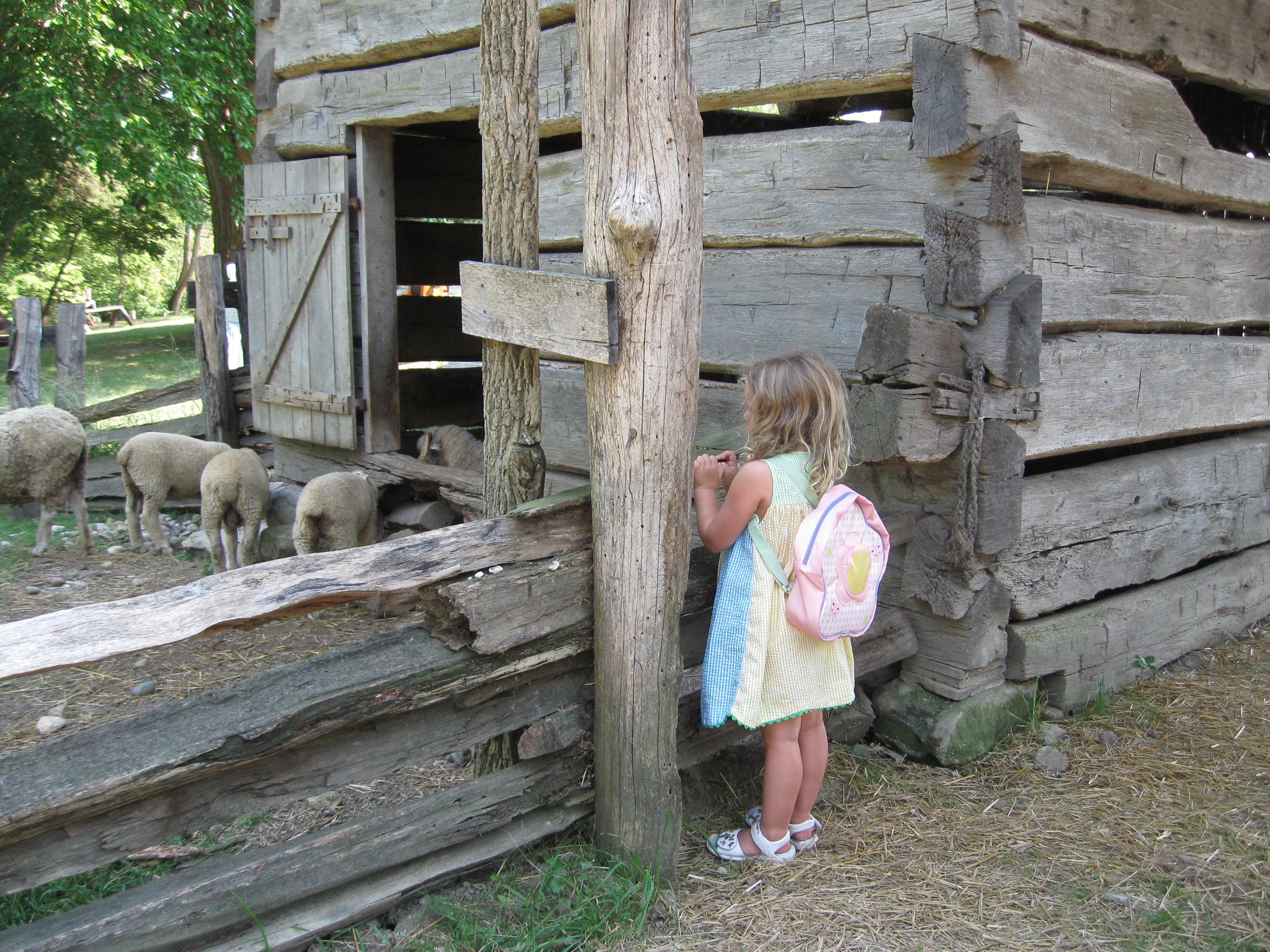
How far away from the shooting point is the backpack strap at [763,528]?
8.59 ft

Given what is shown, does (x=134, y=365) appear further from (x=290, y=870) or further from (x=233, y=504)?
(x=290, y=870)

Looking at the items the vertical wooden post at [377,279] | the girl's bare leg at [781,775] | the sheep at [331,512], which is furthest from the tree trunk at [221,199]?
the girl's bare leg at [781,775]

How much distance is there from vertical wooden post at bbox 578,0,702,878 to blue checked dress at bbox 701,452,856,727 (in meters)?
0.14

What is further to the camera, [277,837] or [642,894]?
[277,837]

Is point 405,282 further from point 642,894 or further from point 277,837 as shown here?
point 642,894

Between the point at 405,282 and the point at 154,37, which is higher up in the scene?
the point at 154,37

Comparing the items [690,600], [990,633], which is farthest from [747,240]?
[990,633]

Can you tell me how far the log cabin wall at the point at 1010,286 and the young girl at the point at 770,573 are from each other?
491 mm

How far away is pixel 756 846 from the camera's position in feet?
9.26

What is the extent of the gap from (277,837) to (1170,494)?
3986 mm

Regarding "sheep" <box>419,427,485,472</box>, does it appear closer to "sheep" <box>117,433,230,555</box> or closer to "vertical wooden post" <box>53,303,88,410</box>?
"sheep" <box>117,433,230,555</box>

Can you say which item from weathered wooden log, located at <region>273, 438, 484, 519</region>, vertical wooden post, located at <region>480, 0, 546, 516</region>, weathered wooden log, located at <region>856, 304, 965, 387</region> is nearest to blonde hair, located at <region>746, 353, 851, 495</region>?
weathered wooden log, located at <region>856, 304, 965, 387</region>

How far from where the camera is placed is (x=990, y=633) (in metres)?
3.55

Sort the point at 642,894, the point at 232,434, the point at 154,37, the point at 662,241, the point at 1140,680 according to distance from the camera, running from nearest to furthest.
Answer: the point at 662,241 → the point at 642,894 → the point at 1140,680 → the point at 232,434 → the point at 154,37
